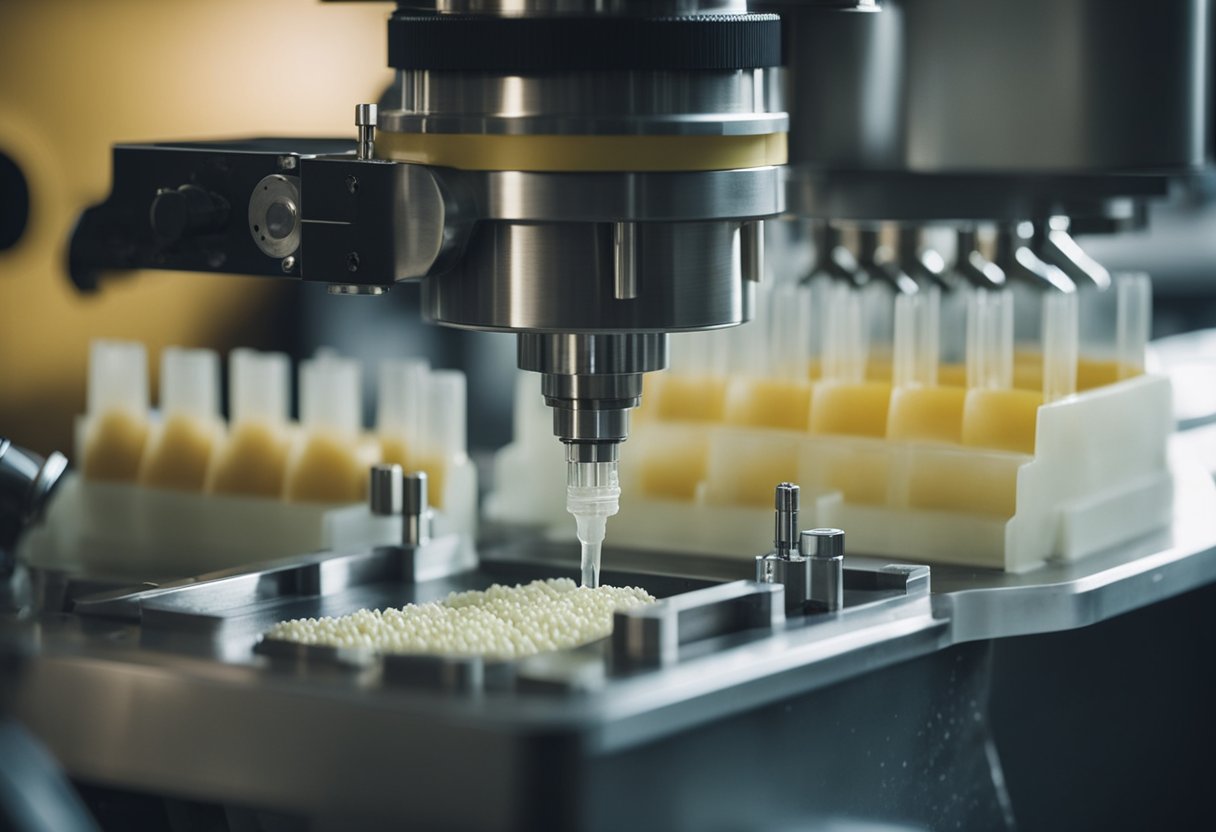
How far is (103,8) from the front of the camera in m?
2.03

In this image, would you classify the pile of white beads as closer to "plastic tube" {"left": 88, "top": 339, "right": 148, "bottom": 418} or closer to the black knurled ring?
the black knurled ring

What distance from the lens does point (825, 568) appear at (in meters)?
1.40

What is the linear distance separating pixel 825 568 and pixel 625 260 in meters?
0.27

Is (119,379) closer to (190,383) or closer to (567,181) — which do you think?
(190,383)

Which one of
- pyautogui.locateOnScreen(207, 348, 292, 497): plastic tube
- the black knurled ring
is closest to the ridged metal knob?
the black knurled ring

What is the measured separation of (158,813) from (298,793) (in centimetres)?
30

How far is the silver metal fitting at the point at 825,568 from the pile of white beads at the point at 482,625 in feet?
0.43

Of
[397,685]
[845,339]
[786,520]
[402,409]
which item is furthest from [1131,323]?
[397,685]

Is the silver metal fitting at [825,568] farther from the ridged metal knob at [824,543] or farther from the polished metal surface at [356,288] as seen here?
the polished metal surface at [356,288]

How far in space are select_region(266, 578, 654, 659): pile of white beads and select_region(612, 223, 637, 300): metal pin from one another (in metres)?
0.22

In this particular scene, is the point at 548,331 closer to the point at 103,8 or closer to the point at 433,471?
the point at 433,471

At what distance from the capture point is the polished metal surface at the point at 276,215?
4.60 feet

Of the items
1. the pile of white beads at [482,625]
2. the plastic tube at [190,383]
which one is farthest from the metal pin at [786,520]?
the plastic tube at [190,383]

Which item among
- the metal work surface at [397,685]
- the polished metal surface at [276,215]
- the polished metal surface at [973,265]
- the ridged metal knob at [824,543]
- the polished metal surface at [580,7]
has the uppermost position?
the polished metal surface at [580,7]
